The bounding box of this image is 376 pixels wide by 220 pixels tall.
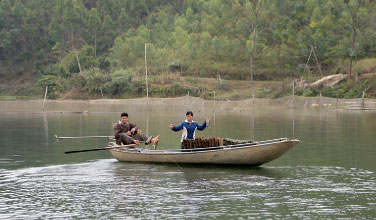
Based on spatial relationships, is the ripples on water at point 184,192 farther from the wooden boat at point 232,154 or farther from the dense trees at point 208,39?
the dense trees at point 208,39

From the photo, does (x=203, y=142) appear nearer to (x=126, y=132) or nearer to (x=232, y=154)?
(x=232, y=154)

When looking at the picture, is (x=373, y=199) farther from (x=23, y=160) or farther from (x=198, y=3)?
(x=198, y=3)

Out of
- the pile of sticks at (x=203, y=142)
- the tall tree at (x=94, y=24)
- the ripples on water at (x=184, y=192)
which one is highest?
the tall tree at (x=94, y=24)

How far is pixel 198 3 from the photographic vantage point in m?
124

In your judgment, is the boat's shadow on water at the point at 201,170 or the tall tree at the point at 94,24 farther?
the tall tree at the point at 94,24

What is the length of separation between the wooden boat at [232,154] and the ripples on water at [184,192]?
1.08ft

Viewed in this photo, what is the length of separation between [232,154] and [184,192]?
3717 millimetres

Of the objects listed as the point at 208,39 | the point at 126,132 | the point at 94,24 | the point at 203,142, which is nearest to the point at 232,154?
the point at 203,142

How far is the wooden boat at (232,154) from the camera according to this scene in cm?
1909

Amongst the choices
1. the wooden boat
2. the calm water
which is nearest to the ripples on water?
the calm water

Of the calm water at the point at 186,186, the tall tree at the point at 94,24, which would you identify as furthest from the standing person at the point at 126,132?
the tall tree at the point at 94,24

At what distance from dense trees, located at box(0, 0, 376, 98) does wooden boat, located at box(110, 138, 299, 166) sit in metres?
51.6

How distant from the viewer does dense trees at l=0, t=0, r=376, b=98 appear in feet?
266

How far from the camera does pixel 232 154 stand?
1953 centimetres
